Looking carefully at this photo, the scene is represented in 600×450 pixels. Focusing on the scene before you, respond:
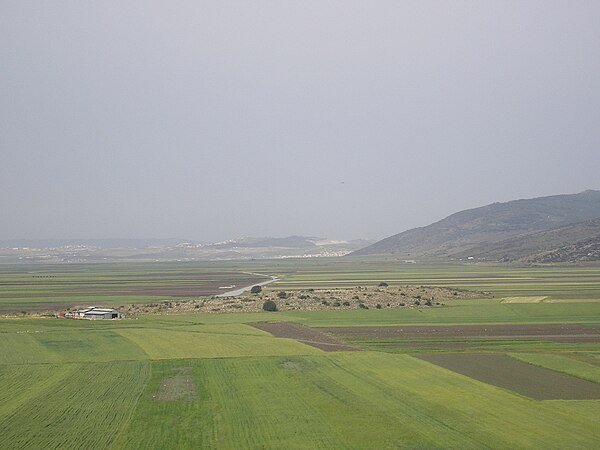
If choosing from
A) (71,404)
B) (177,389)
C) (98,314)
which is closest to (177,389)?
(177,389)

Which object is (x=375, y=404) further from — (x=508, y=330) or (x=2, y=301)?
(x=2, y=301)

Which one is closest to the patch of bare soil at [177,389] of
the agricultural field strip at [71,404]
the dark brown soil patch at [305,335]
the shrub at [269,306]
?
the agricultural field strip at [71,404]

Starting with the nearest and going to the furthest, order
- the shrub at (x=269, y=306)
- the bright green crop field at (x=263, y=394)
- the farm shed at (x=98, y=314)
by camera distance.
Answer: the bright green crop field at (x=263, y=394) → the farm shed at (x=98, y=314) → the shrub at (x=269, y=306)

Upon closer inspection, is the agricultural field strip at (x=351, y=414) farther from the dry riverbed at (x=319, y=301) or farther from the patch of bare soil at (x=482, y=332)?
the dry riverbed at (x=319, y=301)

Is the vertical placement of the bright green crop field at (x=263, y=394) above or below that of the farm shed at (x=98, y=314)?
below

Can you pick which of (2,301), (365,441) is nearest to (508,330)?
(365,441)

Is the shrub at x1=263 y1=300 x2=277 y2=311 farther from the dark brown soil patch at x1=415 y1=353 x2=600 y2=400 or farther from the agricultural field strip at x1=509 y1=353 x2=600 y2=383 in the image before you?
the agricultural field strip at x1=509 y1=353 x2=600 y2=383

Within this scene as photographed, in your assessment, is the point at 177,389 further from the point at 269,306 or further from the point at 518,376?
the point at 269,306
